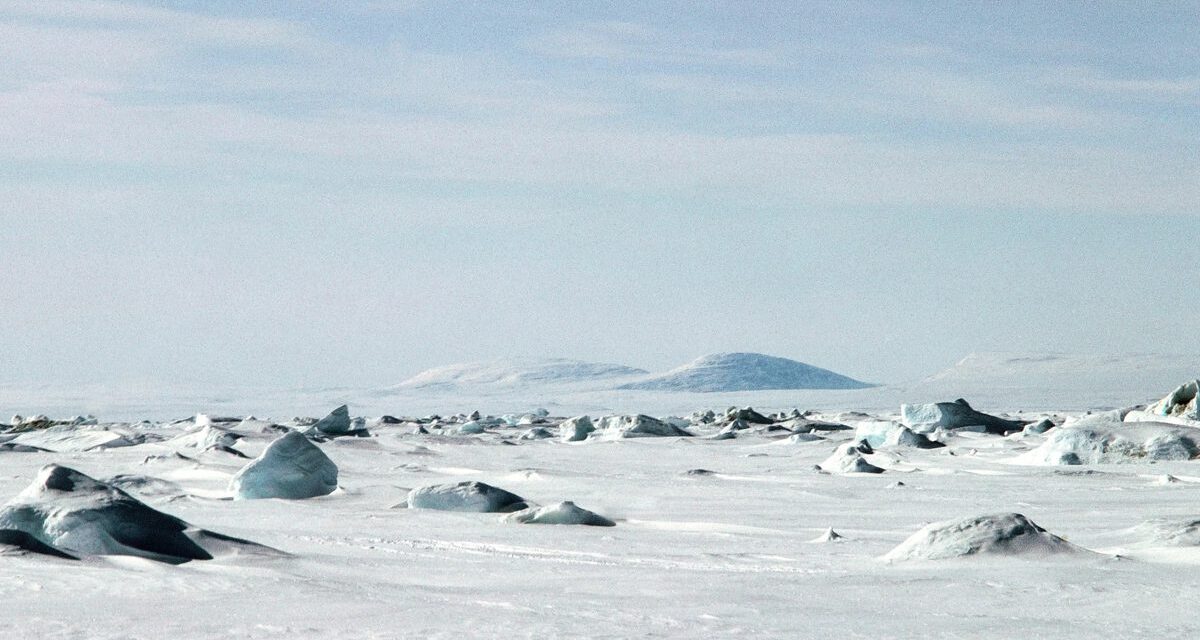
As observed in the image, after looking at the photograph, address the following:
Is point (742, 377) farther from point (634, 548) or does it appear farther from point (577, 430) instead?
point (634, 548)

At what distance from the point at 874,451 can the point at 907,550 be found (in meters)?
5.50

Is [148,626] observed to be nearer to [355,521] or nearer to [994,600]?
[994,600]

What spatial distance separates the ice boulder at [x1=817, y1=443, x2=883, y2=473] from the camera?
7.14 m

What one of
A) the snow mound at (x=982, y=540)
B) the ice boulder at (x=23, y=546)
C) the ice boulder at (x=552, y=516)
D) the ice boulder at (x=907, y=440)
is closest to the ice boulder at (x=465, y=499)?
the ice boulder at (x=552, y=516)

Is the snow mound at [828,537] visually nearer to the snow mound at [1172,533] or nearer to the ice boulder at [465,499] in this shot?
the snow mound at [1172,533]

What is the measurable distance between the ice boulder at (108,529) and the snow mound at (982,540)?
175cm

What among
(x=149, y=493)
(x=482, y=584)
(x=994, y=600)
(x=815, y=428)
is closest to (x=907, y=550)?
(x=994, y=600)

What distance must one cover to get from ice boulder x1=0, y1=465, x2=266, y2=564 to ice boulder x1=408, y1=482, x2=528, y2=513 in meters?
1.58

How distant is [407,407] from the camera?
1419 inches

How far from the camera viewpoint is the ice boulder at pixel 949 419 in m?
12.9

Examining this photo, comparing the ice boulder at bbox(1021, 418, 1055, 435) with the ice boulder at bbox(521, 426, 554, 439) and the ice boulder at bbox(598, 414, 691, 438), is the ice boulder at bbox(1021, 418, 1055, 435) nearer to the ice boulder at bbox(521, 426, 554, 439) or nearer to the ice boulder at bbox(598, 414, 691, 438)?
the ice boulder at bbox(598, 414, 691, 438)

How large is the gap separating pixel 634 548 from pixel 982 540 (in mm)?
1072

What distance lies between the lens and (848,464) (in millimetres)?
7227

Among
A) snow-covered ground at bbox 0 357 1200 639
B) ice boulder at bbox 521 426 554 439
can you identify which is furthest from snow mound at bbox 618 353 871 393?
snow-covered ground at bbox 0 357 1200 639
